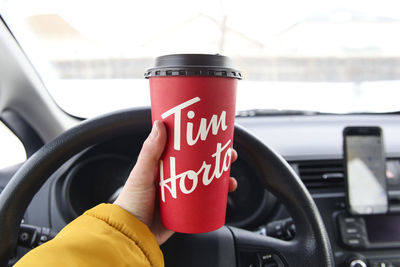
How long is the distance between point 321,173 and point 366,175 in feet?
0.55

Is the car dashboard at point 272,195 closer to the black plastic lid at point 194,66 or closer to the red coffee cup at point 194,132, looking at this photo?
the red coffee cup at point 194,132

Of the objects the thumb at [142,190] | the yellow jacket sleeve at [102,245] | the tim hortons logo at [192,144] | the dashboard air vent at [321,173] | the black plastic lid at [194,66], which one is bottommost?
the dashboard air vent at [321,173]

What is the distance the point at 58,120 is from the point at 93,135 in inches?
25.7

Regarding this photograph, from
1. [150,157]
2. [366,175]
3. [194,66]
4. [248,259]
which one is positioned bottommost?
[248,259]

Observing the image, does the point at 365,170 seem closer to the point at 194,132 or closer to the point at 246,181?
the point at 246,181

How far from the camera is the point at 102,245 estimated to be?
0.64m

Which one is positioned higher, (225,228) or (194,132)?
(194,132)

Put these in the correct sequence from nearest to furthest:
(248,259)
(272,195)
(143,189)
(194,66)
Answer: (194,66), (143,189), (248,259), (272,195)

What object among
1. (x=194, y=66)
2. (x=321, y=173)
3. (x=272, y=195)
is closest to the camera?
(x=194, y=66)

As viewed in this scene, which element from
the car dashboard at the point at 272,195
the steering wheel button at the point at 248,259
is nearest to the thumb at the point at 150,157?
the steering wheel button at the point at 248,259

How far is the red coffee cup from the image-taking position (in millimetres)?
603

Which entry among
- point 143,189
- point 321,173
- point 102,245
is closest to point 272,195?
point 321,173

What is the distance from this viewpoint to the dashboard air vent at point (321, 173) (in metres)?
1.44

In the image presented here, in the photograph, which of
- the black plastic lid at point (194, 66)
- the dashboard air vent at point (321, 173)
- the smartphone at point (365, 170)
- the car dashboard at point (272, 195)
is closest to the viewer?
the black plastic lid at point (194, 66)
